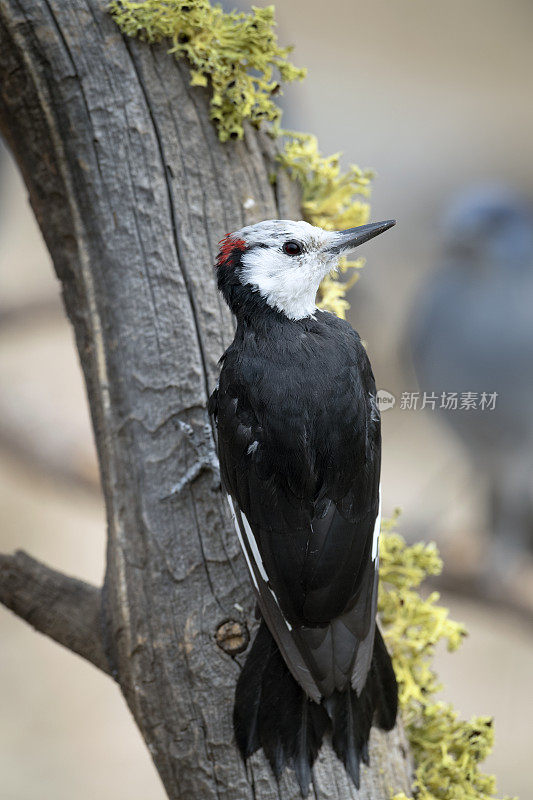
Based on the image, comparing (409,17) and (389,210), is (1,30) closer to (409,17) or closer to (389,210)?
(389,210)

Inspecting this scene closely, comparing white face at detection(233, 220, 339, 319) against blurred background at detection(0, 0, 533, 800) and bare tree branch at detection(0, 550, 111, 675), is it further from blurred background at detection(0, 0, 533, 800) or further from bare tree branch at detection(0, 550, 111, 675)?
blurred background at detection(0, 0, 533, 800)

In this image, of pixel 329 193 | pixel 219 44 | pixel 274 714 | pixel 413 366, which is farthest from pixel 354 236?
pixel 413 366

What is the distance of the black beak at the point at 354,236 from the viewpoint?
4.63 ft

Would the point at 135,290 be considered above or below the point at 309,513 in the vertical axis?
above

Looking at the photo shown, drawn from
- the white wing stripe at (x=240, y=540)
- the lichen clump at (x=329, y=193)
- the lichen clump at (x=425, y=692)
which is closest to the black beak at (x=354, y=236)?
the lichen clump at (x=329, y=193)

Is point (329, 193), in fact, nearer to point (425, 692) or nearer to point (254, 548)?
point (254, 548)

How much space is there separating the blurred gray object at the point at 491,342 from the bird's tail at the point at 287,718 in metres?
1.84

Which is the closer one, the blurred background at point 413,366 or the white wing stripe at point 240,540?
the white wing stripe at point 240,540

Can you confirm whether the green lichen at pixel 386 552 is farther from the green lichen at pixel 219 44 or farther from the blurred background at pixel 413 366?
the blurred background at pixel 413 366

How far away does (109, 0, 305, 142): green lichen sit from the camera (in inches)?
59.2

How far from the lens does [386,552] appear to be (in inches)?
65.1

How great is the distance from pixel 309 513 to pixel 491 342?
2192mm

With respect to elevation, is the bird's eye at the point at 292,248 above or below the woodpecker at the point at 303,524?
above

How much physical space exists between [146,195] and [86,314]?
27 centimetres
